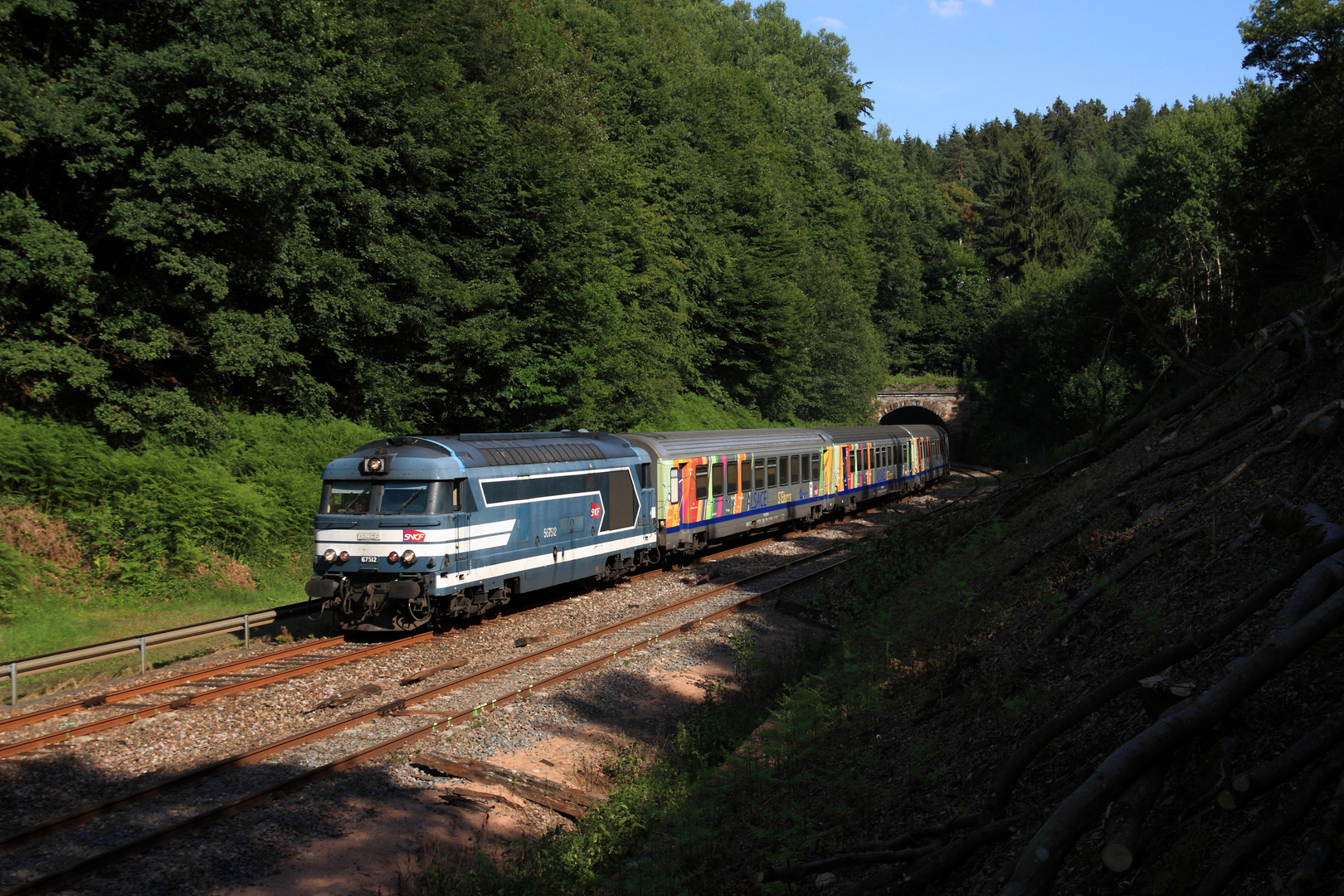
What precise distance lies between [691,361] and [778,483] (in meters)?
21.4

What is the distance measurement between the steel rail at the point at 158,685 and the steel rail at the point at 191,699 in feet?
2.17

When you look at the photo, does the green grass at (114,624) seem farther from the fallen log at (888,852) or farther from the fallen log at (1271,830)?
the fallen log at (1271,830)

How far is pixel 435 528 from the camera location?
48.3 feet

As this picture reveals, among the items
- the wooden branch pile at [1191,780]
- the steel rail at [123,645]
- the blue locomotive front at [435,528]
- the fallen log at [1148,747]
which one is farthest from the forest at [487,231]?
the fallen log at [1148,747]

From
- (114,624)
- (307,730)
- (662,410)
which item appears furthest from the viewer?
(662,410)

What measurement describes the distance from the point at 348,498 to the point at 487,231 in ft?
54.7

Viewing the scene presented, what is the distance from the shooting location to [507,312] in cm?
2998

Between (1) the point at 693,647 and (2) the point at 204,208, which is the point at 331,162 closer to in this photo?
(2) the point at 204,208

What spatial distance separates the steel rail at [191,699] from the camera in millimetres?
9750

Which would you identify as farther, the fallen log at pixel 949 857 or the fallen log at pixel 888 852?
the fallen log at pixel 888 852

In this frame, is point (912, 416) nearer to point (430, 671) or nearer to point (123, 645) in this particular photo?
point (430, 671)

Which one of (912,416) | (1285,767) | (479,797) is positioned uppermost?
(912,416)

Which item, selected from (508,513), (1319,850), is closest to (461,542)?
(508,513)

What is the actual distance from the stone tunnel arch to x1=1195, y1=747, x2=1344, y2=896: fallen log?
62.4 meters
